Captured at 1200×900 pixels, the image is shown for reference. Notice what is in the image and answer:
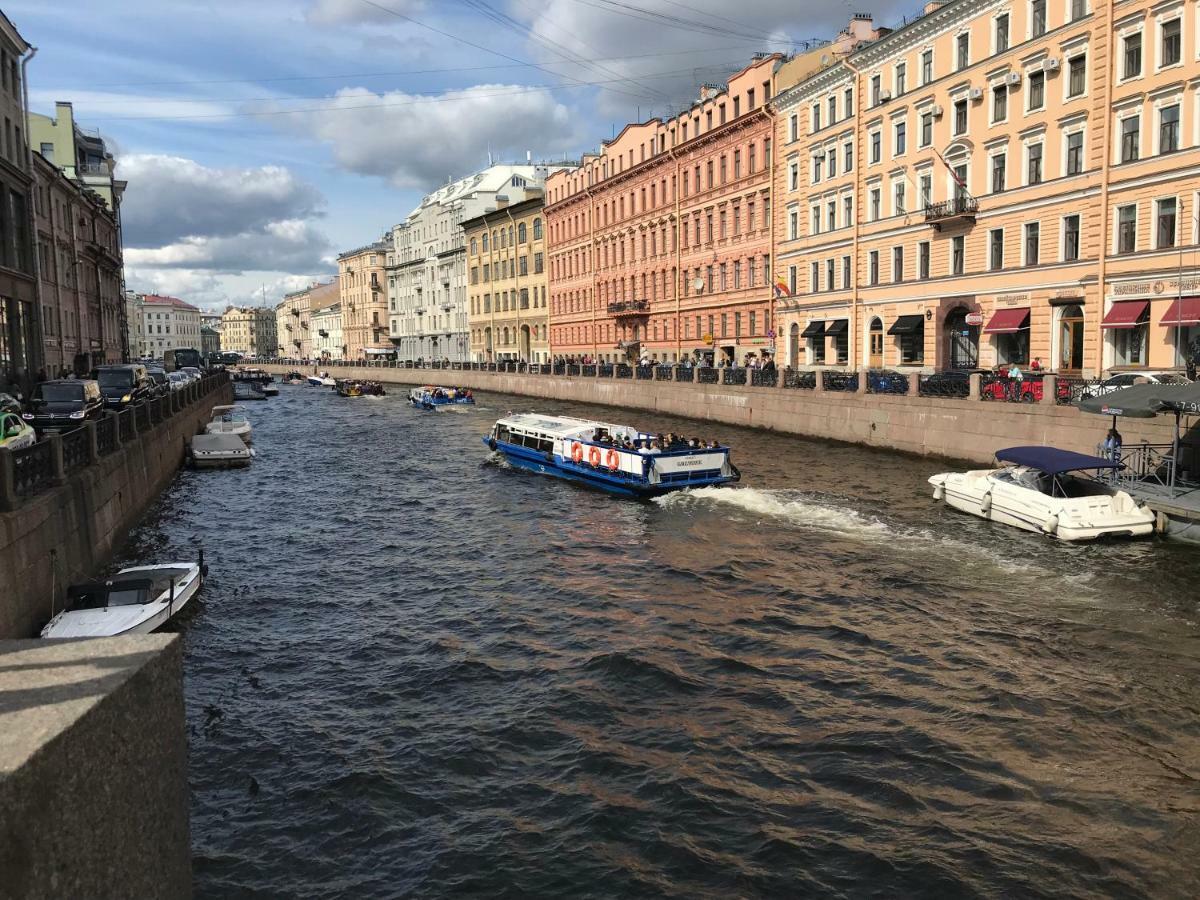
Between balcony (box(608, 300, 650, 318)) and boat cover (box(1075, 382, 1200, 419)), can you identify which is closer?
boat cover (box(1075, 382, 1200, 419))

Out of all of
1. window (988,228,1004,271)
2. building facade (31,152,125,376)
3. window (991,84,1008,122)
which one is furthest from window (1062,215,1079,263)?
building facade (31,152,125,376)

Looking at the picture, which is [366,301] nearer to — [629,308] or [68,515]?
[629,308]

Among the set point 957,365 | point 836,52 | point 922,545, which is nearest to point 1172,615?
point 922,545

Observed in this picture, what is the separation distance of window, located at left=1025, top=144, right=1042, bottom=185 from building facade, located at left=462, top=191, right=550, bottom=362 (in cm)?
5678

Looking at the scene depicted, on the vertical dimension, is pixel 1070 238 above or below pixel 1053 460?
above

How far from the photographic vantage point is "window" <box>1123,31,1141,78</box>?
31.3 m

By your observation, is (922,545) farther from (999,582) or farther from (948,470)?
(948,470)

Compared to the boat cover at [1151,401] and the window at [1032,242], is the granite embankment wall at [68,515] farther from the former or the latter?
the window at [1032,242]

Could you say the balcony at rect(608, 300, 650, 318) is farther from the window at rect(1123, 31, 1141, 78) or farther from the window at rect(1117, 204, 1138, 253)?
the window at rect(1123, 31, 1141, 78)

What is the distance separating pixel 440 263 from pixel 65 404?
297 ft

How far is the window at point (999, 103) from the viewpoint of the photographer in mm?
37406

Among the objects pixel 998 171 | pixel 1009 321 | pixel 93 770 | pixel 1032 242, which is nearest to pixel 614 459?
pixel 1009 321

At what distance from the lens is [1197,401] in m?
20.0

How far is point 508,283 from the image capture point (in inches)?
3824
